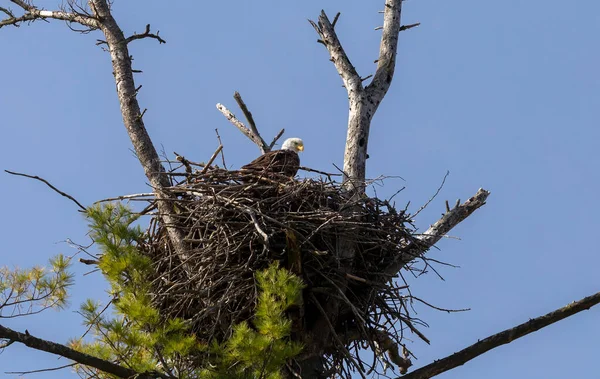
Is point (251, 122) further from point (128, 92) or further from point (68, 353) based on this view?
point (68, 353)

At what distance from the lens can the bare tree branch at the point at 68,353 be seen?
286 inches

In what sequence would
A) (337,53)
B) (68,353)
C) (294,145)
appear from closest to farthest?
(68,353)
(337,53)
(294,145)

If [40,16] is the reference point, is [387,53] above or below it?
below

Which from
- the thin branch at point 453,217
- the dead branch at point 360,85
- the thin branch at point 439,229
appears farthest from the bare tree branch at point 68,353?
the thin branch at point 453,217

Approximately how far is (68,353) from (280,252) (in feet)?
5.97

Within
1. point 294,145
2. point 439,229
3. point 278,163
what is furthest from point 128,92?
point 439,229

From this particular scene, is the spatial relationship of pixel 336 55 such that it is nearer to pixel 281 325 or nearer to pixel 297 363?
pixel 297 363

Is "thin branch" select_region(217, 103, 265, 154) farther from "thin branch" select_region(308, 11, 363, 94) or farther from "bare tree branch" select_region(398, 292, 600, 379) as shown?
"bare tree branch" select_region(398, 292, 600, 379)

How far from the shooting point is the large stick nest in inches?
326

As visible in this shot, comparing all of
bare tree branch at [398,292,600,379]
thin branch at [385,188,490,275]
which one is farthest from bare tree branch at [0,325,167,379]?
thin branch at [385,188,490,275]

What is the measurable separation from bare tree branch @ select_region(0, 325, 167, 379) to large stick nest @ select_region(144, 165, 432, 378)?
0.80 meters

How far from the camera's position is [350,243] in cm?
861

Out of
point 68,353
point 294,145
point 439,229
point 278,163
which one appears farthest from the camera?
point 294,145

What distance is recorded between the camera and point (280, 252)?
842 cm
